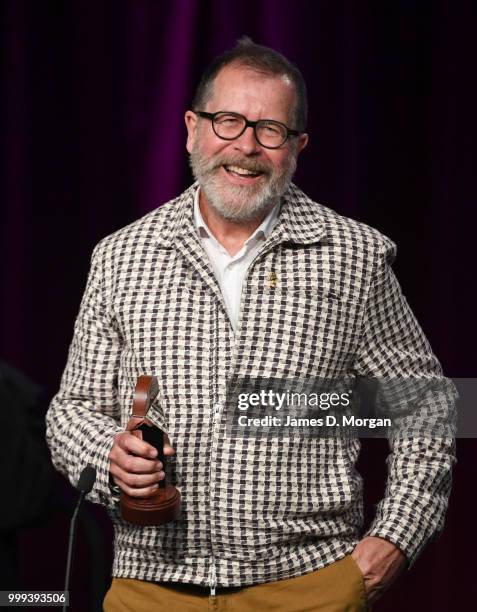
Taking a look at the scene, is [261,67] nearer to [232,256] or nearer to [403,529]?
[232,256]

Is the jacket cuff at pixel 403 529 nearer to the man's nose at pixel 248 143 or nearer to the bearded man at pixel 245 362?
the bearded man at pixel 245 362

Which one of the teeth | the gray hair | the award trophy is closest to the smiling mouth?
the teeth

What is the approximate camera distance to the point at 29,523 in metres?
1.97

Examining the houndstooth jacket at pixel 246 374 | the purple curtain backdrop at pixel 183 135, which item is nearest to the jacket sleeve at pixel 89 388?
the houndstooth jacket at pixel 246 374

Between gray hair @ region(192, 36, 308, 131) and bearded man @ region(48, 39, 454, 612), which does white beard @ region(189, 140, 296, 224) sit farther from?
gray hair @ region(192, 36, 308, 131)

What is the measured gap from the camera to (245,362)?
2.16 meters

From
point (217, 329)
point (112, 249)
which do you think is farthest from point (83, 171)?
point (217, 329)

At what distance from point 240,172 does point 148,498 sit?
2.18 ft

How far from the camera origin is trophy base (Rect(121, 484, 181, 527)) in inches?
76.9

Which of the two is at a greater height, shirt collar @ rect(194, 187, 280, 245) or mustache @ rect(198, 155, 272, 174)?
mustache @ rect(198, 155, 272, 174)

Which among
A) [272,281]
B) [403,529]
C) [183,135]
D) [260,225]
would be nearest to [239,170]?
[260,225]

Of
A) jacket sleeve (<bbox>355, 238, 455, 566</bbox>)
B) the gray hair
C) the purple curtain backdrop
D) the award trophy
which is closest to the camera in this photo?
the award trophy

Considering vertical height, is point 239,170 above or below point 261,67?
below

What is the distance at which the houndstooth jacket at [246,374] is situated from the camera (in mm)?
2113
